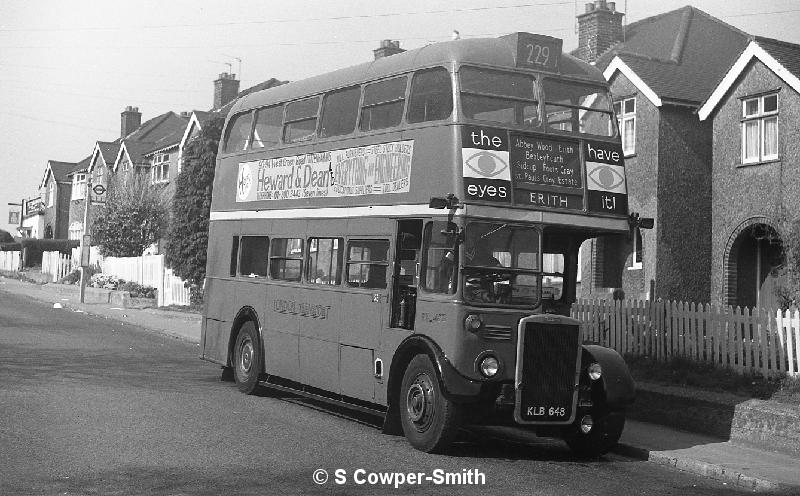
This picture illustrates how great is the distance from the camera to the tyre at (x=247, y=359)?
14.3 m

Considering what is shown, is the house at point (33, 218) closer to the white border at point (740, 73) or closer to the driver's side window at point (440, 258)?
the white border at point (740, 73)

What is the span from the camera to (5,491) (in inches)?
294

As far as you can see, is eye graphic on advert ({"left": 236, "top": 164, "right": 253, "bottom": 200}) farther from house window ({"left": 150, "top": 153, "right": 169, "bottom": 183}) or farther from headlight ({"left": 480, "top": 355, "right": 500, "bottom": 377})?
house window ({"left": 150, "top": 153, "right": 169, "bottom": 183})

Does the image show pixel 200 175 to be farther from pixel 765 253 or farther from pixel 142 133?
pixel 142 133

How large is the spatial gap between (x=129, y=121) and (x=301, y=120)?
6892 cm

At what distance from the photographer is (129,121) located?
79.1 meters

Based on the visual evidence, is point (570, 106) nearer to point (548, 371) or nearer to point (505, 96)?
point (505, 96)

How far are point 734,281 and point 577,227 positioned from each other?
15.9 meters

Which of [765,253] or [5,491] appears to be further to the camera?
[765,253]

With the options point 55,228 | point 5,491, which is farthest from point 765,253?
point 55,228

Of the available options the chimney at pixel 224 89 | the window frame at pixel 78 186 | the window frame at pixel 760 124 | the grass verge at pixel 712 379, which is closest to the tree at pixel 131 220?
the chimney at pixel 224 89

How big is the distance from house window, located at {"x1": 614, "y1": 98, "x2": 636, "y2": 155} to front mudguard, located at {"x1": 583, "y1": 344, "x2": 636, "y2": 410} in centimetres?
1722

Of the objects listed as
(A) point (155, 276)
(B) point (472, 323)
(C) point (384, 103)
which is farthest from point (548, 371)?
(A) point (155, 276)

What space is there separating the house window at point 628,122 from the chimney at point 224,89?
35.0 meters
